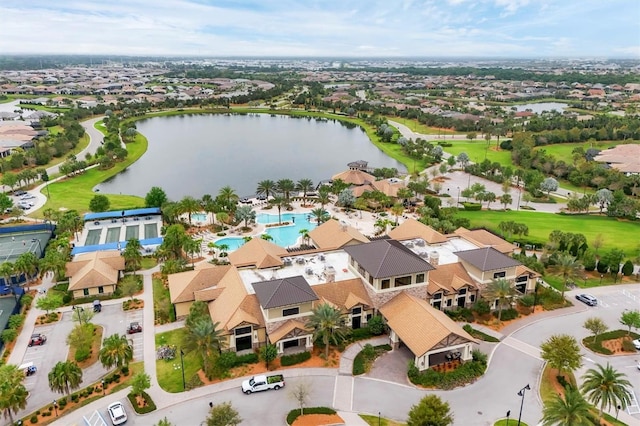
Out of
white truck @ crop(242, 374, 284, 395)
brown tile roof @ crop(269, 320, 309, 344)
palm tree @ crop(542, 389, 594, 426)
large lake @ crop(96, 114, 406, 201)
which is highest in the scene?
palm tree @ crop(542, 389, 594, 426)

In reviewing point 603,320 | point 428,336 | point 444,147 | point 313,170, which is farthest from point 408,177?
point 428,336

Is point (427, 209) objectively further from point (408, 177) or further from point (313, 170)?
point (313, 170)

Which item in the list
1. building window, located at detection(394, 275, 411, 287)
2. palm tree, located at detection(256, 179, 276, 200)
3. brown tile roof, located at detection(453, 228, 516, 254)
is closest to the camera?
building window, located at detection(394, 275, 411, 287)

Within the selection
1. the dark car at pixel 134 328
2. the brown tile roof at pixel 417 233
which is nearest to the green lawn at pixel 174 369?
the dark car at pixel 134 328

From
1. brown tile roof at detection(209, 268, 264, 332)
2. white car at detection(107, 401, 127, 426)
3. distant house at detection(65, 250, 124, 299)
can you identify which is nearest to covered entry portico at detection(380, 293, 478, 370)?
brown tile roof at detection(209, 268, 264, 332)

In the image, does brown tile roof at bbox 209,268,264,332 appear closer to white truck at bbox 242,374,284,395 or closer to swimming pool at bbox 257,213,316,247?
white truck at bbox 242,374,284,395

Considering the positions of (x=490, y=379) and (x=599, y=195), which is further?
(x=599, y=195)

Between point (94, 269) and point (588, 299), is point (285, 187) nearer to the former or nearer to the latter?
point (94, 269)
